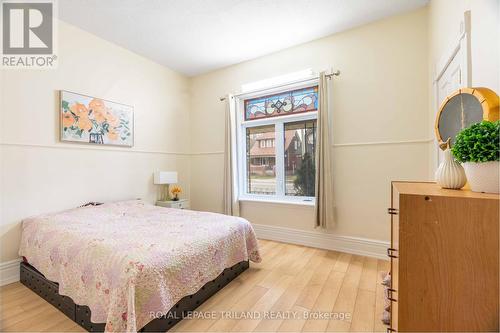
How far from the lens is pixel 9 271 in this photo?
2150 millimetres

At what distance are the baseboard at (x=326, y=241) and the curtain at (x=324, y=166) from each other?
0.26 metres

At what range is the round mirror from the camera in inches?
38.9

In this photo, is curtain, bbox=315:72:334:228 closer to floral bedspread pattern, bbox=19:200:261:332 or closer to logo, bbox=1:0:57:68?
floral bedspread pattern, bbox=19:200:261:332

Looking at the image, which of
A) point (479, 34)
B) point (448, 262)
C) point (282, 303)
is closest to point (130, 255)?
point (282, 303)

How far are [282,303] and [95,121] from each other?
9.89 ft

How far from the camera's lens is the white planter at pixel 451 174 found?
887 mm

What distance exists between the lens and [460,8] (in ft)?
4.85

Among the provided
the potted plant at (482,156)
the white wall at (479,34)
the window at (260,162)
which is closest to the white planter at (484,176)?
the potted plant at (482,156)

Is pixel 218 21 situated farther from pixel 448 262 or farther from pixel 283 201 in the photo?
pixel 448 262

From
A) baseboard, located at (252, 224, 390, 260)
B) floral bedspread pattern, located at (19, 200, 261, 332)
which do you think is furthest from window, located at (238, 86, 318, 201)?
floral bedspread pattern, located at (19, 200, 261, 332)

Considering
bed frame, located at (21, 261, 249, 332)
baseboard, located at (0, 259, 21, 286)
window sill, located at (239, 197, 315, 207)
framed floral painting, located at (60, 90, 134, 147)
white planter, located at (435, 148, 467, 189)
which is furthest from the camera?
window sill, located at (239, 197, 315, 207)

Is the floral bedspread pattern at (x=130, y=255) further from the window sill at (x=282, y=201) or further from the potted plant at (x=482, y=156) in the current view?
the potted plant at (x=482, y=156)

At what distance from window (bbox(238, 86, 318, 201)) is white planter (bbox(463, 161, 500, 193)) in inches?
93.3

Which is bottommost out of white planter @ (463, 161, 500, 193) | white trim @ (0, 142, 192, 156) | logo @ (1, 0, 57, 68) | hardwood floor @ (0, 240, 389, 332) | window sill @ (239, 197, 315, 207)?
hardwood floor @ (0, 240, 389, 332)
